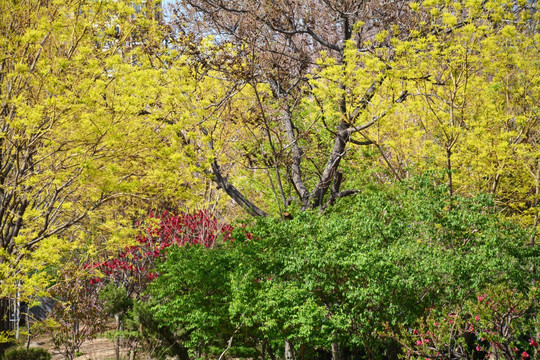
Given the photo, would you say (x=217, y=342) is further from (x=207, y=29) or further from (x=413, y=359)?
(x=207, y=29)

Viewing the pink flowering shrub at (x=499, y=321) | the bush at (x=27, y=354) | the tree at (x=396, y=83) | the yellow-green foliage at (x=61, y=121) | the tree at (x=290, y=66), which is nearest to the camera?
the pink flowering shrub at (x=499, y=321)

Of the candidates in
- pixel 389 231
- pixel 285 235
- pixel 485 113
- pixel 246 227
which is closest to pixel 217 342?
pixel 246 227

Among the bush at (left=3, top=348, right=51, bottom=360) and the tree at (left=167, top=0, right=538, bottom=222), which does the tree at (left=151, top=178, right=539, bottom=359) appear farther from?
the bush at (left=3, top=348, right=51, bottom=360)

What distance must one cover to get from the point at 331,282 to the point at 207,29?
275 inches

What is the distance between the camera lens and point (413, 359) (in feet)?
20.8

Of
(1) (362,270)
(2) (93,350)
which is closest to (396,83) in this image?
(1) (362,270)

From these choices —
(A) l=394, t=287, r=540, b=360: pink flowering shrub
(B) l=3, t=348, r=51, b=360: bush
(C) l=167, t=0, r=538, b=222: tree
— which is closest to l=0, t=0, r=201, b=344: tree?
(C) l=167, t=0, r=538, b=222: tree

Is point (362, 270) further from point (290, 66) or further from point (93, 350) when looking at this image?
point (93, 350)

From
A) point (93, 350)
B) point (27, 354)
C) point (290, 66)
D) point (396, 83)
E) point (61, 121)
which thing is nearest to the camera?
point (61, 121)

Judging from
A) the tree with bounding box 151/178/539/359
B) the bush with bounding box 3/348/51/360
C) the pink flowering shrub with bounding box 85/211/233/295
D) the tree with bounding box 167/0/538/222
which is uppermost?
the tree with bounding box 167/0/538/222

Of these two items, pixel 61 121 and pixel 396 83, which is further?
pixel 396 83

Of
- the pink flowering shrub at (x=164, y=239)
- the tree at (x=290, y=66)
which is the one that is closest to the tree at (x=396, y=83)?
the tree at (x=290, y=66)

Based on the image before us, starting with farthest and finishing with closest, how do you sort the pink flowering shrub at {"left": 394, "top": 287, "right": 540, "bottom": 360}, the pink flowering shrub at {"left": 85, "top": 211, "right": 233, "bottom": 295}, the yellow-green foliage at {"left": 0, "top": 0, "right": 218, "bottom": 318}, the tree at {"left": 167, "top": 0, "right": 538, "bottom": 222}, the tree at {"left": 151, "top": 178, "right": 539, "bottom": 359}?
the pink flowering shrub at {"left": 85, "top": 211, "right": 233, "bottom": 295} → the tree at {"left": 167, "top": 0, "right": 538, "bottom": 222} → the yellow-green foliage at {"left": 0, "top": 0, "right": 218, "bottom": 318} → the tree at {"left": 151, "top": 178, "right": 539, "bottom": 359} → the pink flowering shrub at {"left": 394, "top": 287, "right": 540, "bottom": 360}

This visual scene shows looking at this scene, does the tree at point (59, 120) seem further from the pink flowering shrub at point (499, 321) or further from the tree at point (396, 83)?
the pink flowering shrub at point (499, 321)
